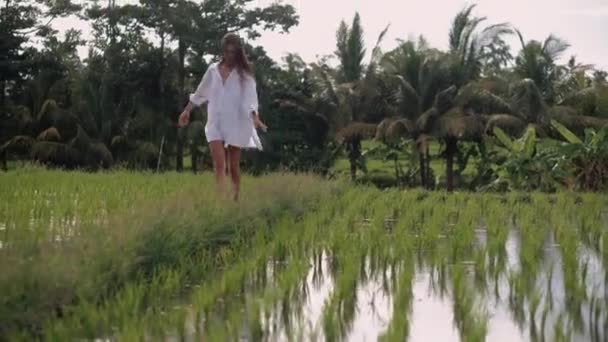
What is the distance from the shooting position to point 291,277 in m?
3.43

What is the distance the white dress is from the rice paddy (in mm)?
536

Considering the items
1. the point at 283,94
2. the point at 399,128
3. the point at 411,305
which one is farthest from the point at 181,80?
the point at 411,305

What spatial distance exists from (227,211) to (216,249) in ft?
1.84

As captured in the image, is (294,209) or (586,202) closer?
(294,209)

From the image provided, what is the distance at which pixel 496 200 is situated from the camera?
8.24 m

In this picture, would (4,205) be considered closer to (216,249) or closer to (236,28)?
(216,249)

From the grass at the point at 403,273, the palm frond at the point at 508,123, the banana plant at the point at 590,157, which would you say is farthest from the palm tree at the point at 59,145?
the grass at the point at 403,273

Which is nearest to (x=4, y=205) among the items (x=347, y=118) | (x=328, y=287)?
(x=328, y=287)

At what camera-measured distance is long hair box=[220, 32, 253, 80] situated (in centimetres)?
620

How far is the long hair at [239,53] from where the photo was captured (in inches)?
244

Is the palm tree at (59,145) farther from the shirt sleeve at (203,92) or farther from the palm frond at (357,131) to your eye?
the shirt sleeve at (203,92)

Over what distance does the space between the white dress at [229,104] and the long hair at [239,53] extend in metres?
0.03

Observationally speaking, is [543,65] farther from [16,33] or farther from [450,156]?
[16,33]

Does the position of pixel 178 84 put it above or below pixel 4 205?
above
